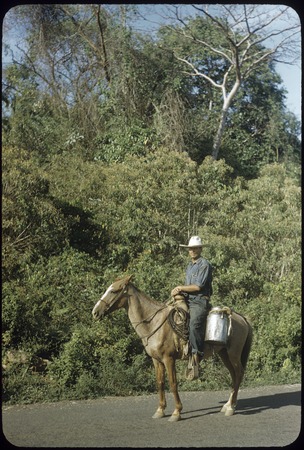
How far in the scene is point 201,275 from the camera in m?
7.61

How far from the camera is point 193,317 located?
25.0 feet

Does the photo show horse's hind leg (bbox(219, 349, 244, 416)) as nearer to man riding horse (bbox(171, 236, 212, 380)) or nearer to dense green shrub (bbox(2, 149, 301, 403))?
man riding horse (bbox(171, 236, 212, 380))

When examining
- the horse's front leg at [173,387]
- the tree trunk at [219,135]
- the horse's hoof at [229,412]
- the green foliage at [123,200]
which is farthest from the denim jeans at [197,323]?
the tree trunk at [219,135]

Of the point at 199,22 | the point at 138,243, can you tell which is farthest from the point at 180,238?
the point at 199,22

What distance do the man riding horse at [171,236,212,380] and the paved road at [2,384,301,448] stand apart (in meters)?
0.61

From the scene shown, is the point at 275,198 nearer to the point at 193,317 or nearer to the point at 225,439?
→ the point at 193,317

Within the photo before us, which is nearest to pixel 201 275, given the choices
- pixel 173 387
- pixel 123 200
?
pixel 173 387

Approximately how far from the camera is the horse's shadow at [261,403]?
25.8 feet

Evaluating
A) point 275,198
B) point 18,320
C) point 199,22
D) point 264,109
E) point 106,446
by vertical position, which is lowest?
point 106,446

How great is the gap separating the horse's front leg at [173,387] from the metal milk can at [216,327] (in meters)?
0.46

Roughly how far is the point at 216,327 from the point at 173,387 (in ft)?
2.58

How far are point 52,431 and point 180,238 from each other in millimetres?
A: 4892

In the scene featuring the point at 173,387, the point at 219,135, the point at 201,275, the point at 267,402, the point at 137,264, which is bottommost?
the point at 267,402

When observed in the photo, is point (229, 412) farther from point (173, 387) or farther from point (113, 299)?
point (113, 299)
